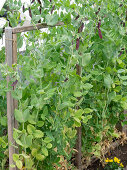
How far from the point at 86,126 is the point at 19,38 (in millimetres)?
896

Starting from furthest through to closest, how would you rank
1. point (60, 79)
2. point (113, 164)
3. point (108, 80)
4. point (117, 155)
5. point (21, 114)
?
point (117, 155)
point (113, 164)
point (108, 80)
point (60, 79)
point (21, 114)

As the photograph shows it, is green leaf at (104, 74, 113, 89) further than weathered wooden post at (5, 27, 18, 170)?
Yes

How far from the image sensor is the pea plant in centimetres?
137

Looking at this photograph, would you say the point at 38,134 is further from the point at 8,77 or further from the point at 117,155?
the point at 117,155

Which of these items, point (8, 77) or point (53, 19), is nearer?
point (8, 77)

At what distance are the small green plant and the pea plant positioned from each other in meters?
Answer: 0.34

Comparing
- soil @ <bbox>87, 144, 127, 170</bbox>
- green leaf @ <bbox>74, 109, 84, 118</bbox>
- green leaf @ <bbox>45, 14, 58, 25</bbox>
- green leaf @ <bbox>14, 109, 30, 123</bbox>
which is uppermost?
green leaf @ <bbox>45, 14, 58, 25</bbox>

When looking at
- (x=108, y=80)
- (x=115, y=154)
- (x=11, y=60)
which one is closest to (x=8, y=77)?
(x=11, y=60)

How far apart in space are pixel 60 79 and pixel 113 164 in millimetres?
1303

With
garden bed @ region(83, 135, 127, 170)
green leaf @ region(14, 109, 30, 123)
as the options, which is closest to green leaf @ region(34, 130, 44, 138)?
green leaf @ region(14, 109, 30, 123)

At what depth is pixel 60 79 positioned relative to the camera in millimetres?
1479

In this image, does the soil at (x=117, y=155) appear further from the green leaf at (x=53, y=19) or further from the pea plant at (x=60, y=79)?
the green leaf at (x=53, y=19)

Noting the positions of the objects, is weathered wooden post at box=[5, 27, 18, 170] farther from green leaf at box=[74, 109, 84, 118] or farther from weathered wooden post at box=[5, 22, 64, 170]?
green leaf at box=[74, 109, 84, 118]

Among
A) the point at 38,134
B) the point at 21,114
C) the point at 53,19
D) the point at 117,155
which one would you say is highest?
the point at 53,19
